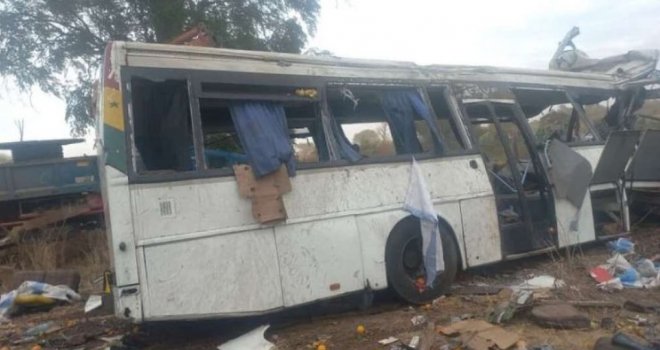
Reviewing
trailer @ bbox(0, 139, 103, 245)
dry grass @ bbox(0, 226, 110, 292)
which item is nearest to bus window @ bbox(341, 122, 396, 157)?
dry grass @ bbox(0, 226, 110, 292)

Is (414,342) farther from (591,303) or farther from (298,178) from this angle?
(591,303)

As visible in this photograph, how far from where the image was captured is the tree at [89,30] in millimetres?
14313

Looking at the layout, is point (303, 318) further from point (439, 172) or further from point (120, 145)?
point (120, 145)

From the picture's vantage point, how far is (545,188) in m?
6.73

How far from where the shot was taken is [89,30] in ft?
49.4

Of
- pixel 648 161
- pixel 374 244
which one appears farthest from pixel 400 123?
pixel 648 161

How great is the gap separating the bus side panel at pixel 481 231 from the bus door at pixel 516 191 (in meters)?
0.18

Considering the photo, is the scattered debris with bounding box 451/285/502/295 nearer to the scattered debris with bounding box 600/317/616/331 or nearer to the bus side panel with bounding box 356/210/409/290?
the bus side panel with bounding box 356/210/409/290

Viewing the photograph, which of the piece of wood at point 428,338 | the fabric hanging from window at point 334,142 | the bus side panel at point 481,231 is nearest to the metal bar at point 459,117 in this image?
the bus side panel at point 481,231

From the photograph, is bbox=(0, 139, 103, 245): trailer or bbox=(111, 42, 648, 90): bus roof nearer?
bbox=(111, 42, 648, 90): bus roof

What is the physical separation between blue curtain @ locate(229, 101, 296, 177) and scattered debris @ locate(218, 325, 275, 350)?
1.35 m

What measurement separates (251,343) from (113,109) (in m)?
2.15

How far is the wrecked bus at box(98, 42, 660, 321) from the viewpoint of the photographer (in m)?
4.18

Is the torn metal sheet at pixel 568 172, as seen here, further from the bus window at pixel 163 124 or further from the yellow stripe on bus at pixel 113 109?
the yellow stripe on bus at pixel 113 109
